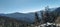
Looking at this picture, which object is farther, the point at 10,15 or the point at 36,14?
the point at 36,14

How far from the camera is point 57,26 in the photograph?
5062 millimetres

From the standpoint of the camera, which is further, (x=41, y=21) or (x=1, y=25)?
(x=41, y=21)

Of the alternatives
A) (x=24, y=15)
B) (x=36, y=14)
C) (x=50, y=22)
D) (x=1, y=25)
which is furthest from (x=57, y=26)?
(x=1, y=25)

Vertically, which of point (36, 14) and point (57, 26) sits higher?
point (36, 14)

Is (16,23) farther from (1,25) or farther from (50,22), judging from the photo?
(50,22)

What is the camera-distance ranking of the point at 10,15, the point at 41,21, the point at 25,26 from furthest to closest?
the point at 41,21 < the point at 25,26 < the point at 10,15

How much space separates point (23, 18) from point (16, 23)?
0.89ft

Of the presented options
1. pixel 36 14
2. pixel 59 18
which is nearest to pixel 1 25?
pixel 36 14

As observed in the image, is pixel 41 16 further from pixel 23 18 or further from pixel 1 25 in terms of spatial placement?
pixel 1 25

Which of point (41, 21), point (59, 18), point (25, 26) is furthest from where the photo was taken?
point (59, 18)

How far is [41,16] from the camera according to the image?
16.3ft

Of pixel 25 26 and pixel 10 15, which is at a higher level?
pixel 10 15

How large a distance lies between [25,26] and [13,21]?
33cm

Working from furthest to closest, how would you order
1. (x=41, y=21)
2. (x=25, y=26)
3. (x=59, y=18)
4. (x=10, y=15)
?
(x=59, y=18) < (x=41, y=21) < (x=25, y=26) < (x=10, y=15)
